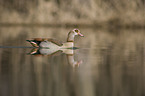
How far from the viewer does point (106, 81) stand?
→ 731 cm

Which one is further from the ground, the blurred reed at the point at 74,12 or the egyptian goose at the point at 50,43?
the blurred reed at the point at 74,12

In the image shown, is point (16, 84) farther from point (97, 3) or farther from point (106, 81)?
point (97, 3)

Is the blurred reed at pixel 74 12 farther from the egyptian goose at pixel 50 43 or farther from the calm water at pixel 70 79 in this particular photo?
the calm water at pixel 70 79

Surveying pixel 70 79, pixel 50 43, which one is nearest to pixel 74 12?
pixel 50 43

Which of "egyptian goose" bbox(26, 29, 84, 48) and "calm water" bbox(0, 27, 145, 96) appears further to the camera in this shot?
"egyptian goose" bbox(26, 29, 84, 48)

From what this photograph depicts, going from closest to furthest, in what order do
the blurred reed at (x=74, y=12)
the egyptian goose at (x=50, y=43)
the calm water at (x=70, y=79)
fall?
the calm water at (x=70, y=79) < the egyptian goose at (x=50, y=43) < the blurred reed at (x=74, y=12)

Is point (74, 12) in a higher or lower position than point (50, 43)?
higher

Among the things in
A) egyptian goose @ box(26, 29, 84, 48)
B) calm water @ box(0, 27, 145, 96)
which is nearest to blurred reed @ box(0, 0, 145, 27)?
egyptian goose @ box(26, 29, 84, 48)

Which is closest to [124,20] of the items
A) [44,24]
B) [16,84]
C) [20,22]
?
[44,24]

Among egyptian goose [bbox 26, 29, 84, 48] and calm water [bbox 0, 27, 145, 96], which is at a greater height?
egyptian goose [bbox 26, 29, 84, 48]

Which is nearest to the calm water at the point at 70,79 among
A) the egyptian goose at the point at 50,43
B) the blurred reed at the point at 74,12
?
the egyptian goose at the point at 50,43

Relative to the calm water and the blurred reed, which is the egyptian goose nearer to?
the calm water

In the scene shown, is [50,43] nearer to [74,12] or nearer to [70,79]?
[70,79]

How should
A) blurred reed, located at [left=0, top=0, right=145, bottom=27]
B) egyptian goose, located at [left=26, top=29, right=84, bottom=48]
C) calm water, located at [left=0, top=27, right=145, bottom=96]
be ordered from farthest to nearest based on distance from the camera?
blurred reed, located at [left=0, top=0, right=145, bottom=27] → egyptian goose, located at [left=26, top=29, right=84, bottom=48] → calm water, located at [left=0, top=27, right=145, bottom=96]
